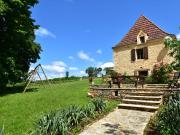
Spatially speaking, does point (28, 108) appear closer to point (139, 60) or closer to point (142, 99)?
point (142, 99)

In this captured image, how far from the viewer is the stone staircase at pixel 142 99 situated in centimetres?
1415

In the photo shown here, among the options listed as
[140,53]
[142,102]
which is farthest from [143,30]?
[142,102]

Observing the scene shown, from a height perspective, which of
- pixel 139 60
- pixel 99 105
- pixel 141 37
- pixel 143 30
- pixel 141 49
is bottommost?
pixel 99 105

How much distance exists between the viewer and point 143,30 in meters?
32.9

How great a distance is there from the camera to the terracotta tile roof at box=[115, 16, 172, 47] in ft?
103

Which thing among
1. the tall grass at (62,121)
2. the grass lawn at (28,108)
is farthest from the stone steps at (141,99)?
the tall grass at (62,121)

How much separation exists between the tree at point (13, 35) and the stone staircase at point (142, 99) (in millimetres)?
9592

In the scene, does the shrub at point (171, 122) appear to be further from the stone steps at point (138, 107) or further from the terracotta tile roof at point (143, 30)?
the terracotta tile roof at point (143, 30)

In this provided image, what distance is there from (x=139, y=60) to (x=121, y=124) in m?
22.3

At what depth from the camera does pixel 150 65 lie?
31.7m

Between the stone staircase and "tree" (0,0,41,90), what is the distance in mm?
9592

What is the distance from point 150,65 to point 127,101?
17.0m

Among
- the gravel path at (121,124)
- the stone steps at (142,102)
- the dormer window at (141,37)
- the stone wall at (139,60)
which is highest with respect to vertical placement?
the dormer window at (141,37)

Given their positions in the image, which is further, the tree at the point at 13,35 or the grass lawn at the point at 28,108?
the tree at the point at 13,35
